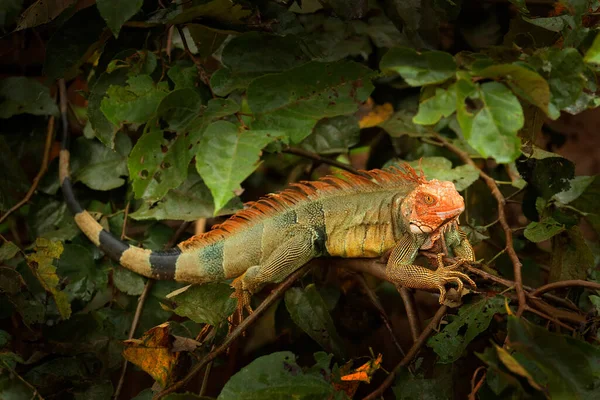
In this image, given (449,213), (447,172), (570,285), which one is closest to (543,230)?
(449,213)

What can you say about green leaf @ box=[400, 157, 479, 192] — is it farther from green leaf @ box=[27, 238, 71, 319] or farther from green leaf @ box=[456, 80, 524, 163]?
green leaf @ box=[27, 238, 71, 319]

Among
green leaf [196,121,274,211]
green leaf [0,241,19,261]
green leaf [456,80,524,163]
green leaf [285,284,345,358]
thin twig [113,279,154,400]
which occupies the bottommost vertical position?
thin twig [113,279,154,400]

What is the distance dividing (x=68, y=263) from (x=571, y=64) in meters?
1.69

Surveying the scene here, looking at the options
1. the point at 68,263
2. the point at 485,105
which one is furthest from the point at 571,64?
the point at 68,263

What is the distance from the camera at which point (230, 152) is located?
1.37 metres

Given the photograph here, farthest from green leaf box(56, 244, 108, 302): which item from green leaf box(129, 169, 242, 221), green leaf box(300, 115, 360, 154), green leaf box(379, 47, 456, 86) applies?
green leaf box(379, 47, 456, 86)

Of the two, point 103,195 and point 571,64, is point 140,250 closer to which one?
point 103,195

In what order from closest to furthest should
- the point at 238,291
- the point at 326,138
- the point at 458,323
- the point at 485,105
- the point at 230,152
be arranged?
the point at 485,105, the point at 230,152, the point at 458,323, the point at 238,291, the point at 326,138

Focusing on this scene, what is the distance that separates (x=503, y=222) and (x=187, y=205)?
1.05 meters

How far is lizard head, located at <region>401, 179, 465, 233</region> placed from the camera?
1753mm

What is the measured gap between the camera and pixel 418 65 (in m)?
1.25

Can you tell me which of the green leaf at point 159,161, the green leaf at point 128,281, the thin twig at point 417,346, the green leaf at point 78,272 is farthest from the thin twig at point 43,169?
the thin twig at point 417,346

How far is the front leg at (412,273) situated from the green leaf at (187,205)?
585mm

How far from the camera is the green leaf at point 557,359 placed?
111 cm
